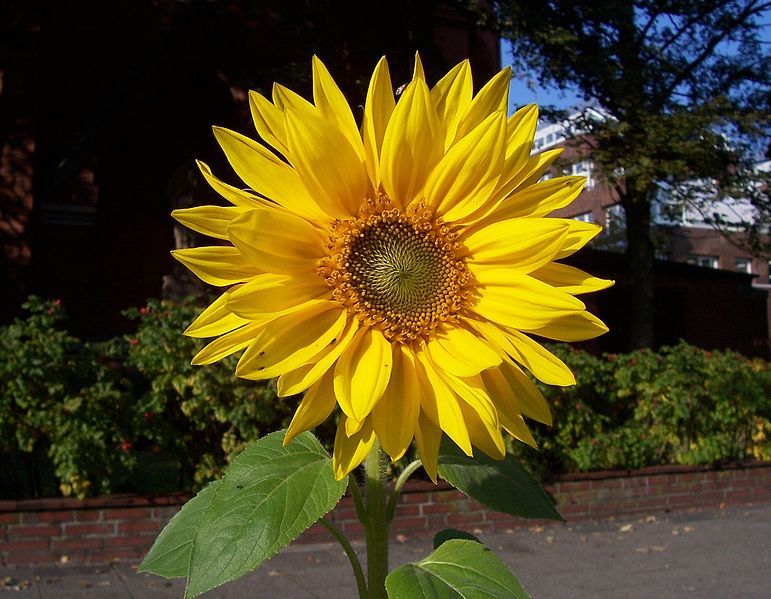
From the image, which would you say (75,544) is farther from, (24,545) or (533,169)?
(533,169)

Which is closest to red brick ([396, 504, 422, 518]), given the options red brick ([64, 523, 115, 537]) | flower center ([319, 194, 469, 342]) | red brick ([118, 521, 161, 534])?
red brick ([118, 521, 161, 534])

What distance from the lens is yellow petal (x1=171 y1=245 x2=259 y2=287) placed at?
1211 mm

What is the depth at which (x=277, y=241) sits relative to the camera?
4.04 feet

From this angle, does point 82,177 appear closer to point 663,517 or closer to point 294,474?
point 663,517

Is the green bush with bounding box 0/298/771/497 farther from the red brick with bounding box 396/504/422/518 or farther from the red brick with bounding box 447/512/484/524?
the red brick with bounding box 396/504/422/518

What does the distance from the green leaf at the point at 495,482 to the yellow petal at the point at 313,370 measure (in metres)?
0.27

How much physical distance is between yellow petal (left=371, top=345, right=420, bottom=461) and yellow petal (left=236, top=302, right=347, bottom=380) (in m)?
0.12

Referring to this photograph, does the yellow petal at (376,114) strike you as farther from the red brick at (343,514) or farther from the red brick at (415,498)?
the red brick at (415,498)

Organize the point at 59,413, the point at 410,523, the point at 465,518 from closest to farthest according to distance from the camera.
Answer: the point at 59,413 < the point at 410,523 < the point at 465,518

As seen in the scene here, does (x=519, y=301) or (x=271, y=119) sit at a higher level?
(x=271, y=119)

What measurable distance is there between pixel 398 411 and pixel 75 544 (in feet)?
20.0

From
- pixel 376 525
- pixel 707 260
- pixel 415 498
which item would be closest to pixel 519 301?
pixel 376 525

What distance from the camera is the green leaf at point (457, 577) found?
1169 millimetres

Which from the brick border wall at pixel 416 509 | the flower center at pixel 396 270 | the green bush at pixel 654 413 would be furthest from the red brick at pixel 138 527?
the flower center at pixel 396 270
